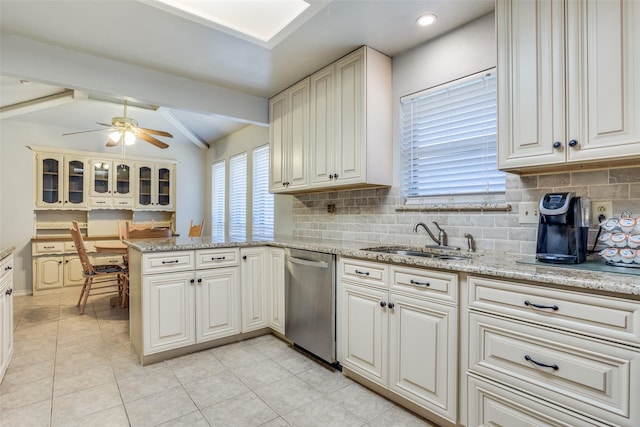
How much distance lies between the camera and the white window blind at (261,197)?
4.57m

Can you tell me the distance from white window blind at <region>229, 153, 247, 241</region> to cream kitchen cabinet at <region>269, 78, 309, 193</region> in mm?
1718

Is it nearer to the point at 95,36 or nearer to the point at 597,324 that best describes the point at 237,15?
the point at 95,36

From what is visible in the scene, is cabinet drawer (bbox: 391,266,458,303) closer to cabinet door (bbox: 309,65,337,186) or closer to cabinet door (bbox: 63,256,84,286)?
cabinet door (bbox: 309,65,337,186)

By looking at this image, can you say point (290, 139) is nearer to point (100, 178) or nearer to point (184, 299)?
point (184, 299)

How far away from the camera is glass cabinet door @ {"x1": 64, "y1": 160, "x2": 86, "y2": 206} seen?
16.6 feet

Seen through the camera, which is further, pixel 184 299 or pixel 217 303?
pixel 217 303

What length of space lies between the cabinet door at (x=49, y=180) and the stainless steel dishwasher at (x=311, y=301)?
4379mm

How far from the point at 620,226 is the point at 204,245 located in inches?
104

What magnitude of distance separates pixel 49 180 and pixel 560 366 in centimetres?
635

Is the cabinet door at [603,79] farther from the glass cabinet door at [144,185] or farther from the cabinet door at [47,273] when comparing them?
the cabinet door at [47,273]

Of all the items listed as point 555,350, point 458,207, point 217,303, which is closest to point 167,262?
point 217,303

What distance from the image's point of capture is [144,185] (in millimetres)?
5797

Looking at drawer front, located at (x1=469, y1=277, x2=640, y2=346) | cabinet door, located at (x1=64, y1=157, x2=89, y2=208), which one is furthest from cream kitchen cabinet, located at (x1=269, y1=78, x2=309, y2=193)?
cabinet door, located at (x1=64, y1=157, x2=89, y2=208)

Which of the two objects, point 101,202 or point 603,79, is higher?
point 603,79
